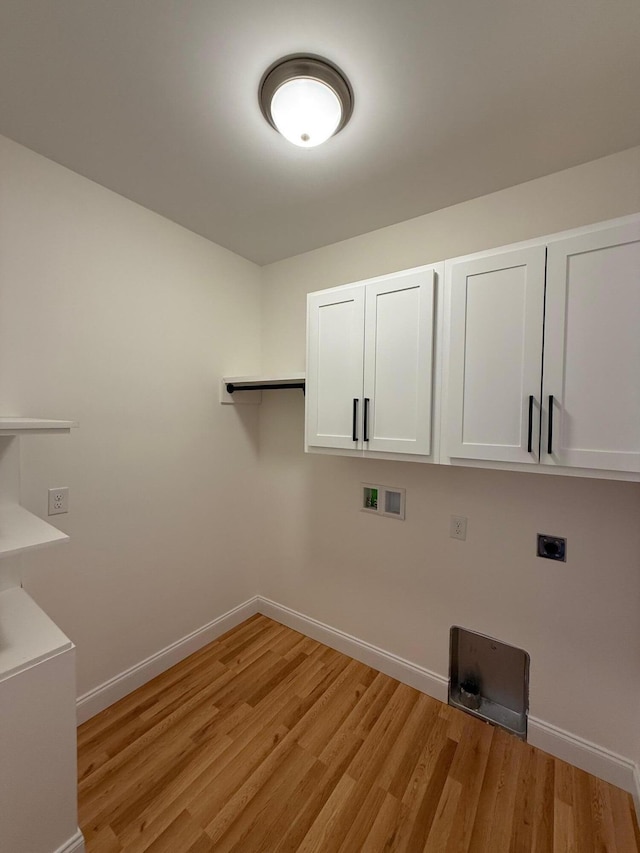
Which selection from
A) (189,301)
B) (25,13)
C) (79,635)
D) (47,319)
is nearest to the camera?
(25,13)

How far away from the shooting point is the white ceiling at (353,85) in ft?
3.39

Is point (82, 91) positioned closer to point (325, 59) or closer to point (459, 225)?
point (325, 59)

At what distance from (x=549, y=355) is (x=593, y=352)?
13 cm

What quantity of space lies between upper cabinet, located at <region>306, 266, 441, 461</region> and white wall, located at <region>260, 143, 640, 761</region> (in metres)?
0.43

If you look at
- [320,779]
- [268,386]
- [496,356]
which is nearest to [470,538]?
[496,356]

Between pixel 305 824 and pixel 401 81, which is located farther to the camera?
pixel 305 824

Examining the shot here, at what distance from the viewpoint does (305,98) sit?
1229 millimetres

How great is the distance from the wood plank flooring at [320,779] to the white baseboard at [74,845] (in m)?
0.09

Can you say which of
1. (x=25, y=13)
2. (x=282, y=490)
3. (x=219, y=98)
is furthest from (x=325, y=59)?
(x=282, y=490)

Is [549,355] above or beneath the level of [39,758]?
above

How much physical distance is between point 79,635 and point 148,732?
0.58 m

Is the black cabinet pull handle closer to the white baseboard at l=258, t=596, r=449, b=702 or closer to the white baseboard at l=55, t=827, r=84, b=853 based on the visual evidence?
the white baseboard at l=258, t=596, r=449, b=702

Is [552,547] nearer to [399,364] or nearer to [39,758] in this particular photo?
[399,364]

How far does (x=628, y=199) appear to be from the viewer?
1.53 m
